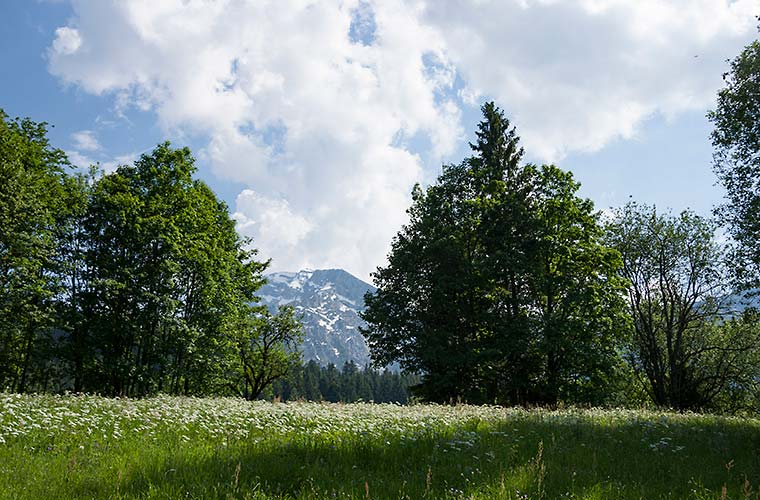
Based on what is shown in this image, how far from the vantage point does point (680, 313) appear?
40312 mm

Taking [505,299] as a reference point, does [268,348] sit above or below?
below

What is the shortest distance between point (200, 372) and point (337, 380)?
541 feet

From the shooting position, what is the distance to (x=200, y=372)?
32.6 metres

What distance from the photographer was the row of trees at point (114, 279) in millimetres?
28578

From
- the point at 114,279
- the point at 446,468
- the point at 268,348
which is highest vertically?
the point at 114,279

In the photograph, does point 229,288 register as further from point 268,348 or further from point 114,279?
point 268,348

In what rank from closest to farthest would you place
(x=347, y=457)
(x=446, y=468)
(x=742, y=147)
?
(x=446, y=468)
(x=347, y=457)
(x=742, y=147)

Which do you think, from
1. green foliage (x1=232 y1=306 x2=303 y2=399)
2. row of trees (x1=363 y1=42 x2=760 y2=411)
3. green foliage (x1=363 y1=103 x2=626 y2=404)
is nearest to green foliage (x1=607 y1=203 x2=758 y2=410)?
row of trees (x1=363 y1=42 x2=760 y2=411)

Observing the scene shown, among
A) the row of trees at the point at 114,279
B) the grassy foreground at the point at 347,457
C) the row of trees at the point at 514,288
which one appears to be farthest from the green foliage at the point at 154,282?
the grassy foreground at the point at 347,457

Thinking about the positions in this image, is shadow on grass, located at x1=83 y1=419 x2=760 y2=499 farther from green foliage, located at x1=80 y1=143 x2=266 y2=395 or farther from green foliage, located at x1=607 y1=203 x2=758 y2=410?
green foliage, located at x1=607 y1=203 x2=758 y2=410

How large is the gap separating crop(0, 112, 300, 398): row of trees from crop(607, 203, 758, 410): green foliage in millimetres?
32201

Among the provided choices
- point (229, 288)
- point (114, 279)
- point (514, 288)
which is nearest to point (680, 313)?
point (514, 288)

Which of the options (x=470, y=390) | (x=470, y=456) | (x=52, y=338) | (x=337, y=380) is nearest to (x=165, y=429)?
(x=470, y=456)

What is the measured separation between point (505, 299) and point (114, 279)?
25.8 meters
